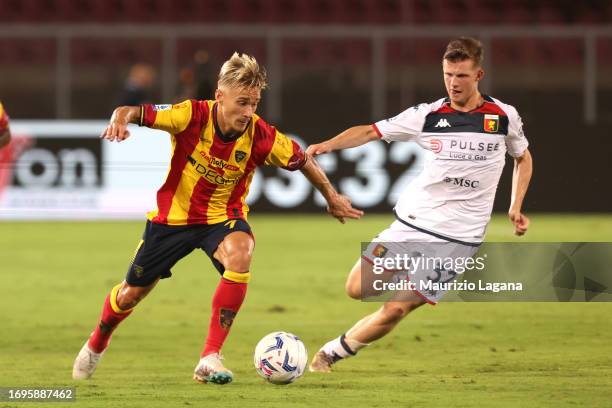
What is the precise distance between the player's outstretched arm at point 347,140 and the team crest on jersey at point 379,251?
24.6 inches

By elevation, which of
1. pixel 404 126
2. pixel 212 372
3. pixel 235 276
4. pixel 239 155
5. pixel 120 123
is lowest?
pixel 212 372

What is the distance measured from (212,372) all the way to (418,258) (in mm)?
1391

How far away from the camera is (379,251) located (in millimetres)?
6996

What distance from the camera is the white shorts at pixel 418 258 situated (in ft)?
22.6

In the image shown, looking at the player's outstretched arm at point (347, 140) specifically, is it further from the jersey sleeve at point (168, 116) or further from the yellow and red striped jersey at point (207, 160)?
the jersey sleeve at point (168, 116)

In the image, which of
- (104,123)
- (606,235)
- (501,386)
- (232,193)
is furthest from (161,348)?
Result: (104,123)

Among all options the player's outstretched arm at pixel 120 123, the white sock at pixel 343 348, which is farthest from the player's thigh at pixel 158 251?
the white sock at pixel 343 348

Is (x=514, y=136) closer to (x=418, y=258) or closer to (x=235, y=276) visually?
(x=418, y=258)

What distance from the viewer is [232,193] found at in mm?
6934

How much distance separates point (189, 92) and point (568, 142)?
553 centimetres

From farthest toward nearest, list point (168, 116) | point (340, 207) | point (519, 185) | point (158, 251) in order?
point (519, 185) → point (158, 251) → point (340, 207) → point (168, 116)

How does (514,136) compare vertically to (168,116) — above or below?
below

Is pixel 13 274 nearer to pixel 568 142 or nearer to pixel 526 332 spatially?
pixel 526 332

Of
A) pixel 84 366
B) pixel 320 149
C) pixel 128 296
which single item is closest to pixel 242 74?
pixel 320 149
